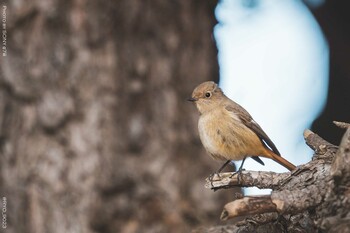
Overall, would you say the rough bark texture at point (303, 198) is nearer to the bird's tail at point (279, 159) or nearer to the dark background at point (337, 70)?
the bird's tail at point (279, 159)

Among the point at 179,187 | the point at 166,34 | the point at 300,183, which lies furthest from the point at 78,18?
the point at 300,183

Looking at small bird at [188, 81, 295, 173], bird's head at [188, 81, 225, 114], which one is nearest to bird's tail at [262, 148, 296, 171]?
small bird at [188, 81, 295, 173]

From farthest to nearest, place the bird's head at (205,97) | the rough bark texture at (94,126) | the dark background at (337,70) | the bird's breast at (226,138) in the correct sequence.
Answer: the rough bark texture at (94,126) → the dark background at (337,70) → the bird's head at (205,97) → the bird's breast at (226,138)

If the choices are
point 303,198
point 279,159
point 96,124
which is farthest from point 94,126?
point 303,198

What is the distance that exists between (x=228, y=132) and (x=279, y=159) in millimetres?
436

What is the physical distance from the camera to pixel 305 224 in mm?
3225

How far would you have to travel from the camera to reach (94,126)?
5805 mm

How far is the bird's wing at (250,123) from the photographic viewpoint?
4.84 metres

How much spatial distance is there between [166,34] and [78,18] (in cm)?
87

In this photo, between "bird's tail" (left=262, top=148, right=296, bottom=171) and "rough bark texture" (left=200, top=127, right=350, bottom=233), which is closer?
"rough bark texture" (left=200, top=127, right=350, bottom=233)

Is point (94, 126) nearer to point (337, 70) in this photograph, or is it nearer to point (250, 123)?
point (250, 123)

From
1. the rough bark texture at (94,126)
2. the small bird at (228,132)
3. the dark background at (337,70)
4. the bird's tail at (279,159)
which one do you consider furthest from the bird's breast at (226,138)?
the rough bark texture at (94,126)

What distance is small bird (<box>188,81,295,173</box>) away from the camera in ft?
15.6
